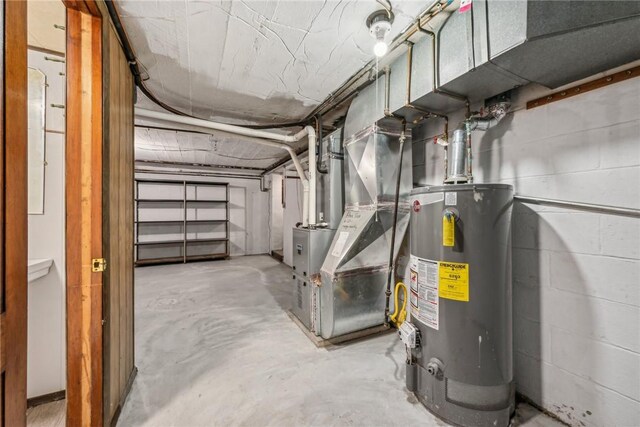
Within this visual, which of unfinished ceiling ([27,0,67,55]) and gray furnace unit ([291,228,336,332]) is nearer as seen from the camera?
unfinished ceiling ([27,0,67,55])

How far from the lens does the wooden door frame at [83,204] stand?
119 centimetres

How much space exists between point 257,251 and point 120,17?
5.86 metres

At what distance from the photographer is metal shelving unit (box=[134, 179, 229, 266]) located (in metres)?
5.65

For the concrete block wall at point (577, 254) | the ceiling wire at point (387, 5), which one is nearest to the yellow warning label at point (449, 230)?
the concrete block wall at point (577, 254)

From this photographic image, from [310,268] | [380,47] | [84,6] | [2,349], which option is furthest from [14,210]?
[310,268]

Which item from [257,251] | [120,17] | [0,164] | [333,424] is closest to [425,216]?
[333,424]

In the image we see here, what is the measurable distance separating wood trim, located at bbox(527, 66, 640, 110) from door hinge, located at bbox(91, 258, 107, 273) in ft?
8.23

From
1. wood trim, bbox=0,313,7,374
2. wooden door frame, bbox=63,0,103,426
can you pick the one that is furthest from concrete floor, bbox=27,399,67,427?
wood trim, bbox=0,313,7,374

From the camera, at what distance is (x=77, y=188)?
47.3 inches

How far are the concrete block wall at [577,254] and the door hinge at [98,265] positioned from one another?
2.34 m

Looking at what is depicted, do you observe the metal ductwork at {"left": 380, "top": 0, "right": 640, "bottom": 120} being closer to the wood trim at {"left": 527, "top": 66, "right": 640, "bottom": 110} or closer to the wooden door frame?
the wood trim at {"left": 527, "top": 66, "right": 640, "bottom": 110}

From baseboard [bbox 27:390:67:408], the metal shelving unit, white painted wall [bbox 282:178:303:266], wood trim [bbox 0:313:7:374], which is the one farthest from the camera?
white painted wall [bbox 282:178:303:266]

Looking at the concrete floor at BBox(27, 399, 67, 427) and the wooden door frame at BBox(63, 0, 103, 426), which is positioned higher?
the wooden door frame at BBox(63, 0, 103, 426)

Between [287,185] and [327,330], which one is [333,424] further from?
[287,185]
